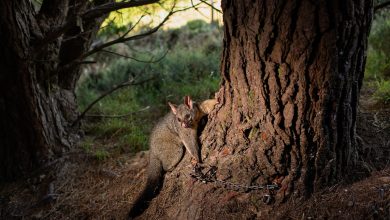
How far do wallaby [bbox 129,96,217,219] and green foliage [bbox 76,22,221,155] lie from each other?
77 centimetres

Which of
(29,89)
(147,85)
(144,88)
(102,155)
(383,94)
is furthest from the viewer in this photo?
(147,85)

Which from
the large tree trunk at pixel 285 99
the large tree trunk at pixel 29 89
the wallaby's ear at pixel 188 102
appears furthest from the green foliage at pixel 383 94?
the large tree trunk at pixel 29 89

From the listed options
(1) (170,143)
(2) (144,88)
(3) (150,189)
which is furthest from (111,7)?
(2) (144,88)

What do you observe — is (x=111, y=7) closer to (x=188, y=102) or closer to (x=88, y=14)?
(x=88, y=14)

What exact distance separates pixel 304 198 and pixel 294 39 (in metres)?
1.04

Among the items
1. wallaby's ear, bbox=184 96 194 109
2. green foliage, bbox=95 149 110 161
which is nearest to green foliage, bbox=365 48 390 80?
wallaby's ear, bbox=184 96 194 109

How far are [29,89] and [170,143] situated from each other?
1.54 meters

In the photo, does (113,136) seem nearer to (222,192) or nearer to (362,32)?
(222,192)

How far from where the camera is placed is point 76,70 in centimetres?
529

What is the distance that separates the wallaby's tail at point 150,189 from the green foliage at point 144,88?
112cm

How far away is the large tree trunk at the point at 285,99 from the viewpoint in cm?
235

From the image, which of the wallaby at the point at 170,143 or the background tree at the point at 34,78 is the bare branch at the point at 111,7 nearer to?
the background tree at the point at 34,78

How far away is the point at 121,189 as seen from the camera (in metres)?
3.82

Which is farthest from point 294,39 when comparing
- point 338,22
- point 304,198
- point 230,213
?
point 230,213
